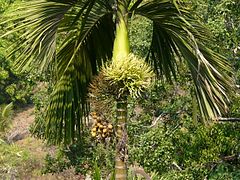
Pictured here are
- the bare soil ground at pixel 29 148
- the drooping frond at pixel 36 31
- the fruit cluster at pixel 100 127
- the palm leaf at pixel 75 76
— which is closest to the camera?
the drooping frond at pixel 36 31

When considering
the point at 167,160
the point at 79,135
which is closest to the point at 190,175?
the point at 167,160

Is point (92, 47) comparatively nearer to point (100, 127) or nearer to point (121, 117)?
point (100, 127)

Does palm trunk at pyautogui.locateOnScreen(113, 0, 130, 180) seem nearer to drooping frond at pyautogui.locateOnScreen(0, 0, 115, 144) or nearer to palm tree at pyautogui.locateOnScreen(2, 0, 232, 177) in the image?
palm tree at pyautogui.locateOnScreen(2, 0, 232, 177)

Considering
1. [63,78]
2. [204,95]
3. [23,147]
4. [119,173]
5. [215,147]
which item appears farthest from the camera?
[23,147]

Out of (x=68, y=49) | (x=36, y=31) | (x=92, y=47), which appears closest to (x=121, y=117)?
(x=36, y=31)

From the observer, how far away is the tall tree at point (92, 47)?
353 cm

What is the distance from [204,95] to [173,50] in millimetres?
678

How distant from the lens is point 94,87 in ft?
11.9

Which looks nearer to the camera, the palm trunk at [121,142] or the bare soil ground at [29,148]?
the palm trunk at [121,142]

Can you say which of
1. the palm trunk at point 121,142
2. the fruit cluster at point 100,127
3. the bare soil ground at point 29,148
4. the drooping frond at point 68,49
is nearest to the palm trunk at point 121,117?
the palm trunk at point 121,142

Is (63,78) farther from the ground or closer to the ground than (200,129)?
farther from the ground

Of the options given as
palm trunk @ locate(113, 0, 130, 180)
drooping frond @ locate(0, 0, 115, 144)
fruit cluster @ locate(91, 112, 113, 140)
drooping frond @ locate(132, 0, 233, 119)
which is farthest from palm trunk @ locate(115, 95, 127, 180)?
drooping frond @ locate(132, 0, 233, 119)

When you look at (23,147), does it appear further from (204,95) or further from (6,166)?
(204,95)

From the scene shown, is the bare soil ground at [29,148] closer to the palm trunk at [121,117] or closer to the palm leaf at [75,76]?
the palm leaf at [75,76]
